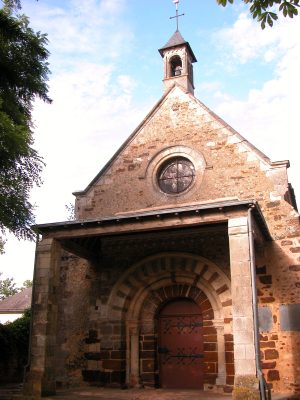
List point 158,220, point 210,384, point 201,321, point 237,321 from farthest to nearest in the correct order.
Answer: point 201,321 → point 210,384 → point 158,220 → point 237,321

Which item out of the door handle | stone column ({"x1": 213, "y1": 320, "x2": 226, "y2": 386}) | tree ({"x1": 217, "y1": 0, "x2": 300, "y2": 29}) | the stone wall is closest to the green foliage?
the stone wall

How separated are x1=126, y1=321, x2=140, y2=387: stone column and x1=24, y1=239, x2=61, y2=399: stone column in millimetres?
2312

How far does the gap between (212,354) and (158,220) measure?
135 inches

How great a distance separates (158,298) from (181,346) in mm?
1261

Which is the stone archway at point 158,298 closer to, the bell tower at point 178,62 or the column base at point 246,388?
the column base at point 246,388

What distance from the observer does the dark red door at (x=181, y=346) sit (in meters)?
10.7

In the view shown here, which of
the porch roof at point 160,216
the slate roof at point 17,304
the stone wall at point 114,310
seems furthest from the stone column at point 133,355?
the slate roof at point 17,304

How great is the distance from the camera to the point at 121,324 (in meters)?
11.2

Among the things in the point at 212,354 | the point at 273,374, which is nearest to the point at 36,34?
the point at 212,354

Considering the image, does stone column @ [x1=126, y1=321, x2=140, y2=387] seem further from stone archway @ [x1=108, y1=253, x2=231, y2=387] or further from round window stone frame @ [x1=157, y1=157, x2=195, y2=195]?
round window stone frame @ [x1=157, y1=157, x2=195, y2=195]

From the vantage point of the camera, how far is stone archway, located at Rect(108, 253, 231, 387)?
10.5 m

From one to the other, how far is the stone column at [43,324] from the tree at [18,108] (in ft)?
3.51

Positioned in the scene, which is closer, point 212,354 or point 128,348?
point 212,354

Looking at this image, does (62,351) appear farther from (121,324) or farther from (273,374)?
(273,374)
